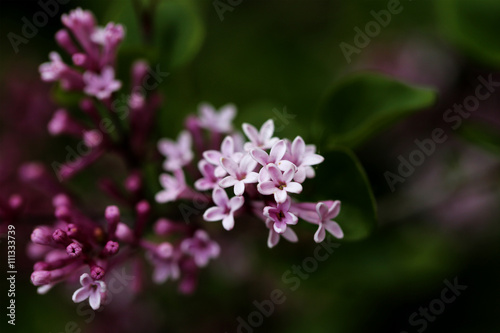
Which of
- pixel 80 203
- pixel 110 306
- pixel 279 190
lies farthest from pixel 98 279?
pixel 110 306

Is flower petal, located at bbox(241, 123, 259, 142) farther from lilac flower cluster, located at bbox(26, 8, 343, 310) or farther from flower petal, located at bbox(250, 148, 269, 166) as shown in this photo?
flower petal, located at bbox(250, 148, 269, 166)

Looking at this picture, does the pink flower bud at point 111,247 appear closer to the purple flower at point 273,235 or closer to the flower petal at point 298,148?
the purple flower at point 273,235

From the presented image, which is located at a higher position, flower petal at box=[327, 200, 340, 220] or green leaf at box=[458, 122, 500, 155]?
flower petal at box=[327, 200, 340, 220]

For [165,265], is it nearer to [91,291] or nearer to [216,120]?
[91,291]

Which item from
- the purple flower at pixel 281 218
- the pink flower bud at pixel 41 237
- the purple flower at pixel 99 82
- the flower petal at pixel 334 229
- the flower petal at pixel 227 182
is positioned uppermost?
the purple flower at pixel 99 82

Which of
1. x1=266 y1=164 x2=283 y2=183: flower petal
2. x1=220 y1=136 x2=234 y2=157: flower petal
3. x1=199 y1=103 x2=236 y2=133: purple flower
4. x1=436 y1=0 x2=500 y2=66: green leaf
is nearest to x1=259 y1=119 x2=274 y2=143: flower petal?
x1=220 y1=136 x2=234 y2=157: flower petal

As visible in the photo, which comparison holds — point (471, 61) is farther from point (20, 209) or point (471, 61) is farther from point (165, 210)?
point (20, 209)

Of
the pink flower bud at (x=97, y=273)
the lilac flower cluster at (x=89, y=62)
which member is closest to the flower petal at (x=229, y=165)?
the pink flower bud at (x=97, y=273)

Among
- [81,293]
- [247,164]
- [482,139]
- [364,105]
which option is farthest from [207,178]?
[482,139]
